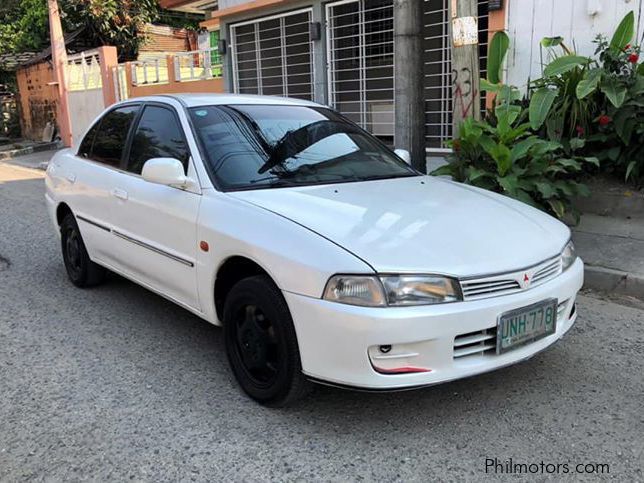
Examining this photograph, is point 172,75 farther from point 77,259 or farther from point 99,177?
point 99,177

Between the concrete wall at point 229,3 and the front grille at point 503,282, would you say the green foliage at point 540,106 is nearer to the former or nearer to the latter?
the front grille at point 503,282

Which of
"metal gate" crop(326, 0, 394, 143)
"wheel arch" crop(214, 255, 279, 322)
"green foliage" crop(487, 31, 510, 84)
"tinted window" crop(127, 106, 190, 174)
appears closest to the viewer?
"wheel arch" crop(214, 255, 279, 322)

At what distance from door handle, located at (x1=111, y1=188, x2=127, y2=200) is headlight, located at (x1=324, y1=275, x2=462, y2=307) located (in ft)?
6.79

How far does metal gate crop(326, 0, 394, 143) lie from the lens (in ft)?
33.4

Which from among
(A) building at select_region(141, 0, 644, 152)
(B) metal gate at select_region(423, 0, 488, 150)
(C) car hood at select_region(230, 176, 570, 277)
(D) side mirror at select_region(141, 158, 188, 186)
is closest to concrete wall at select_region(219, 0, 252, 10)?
(A) building at select_region(141, 0, 644, 152)

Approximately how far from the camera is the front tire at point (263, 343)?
9.44 ft

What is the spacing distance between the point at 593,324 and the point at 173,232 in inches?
115

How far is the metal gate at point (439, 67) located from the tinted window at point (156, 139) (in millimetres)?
5369

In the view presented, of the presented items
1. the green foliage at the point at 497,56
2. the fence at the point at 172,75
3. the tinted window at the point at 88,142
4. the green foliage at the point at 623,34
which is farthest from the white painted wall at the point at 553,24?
the fence at the point at 172,75

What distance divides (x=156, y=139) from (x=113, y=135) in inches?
30.0

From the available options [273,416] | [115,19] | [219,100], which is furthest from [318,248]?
[115,19]

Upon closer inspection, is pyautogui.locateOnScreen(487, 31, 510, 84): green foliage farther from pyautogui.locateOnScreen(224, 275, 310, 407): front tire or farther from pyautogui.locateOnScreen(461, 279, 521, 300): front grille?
pyautogui.locateOnScreen(224, 275, 310, 407): front tire

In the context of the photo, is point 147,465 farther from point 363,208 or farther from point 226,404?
point 363,208

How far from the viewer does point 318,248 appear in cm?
276
